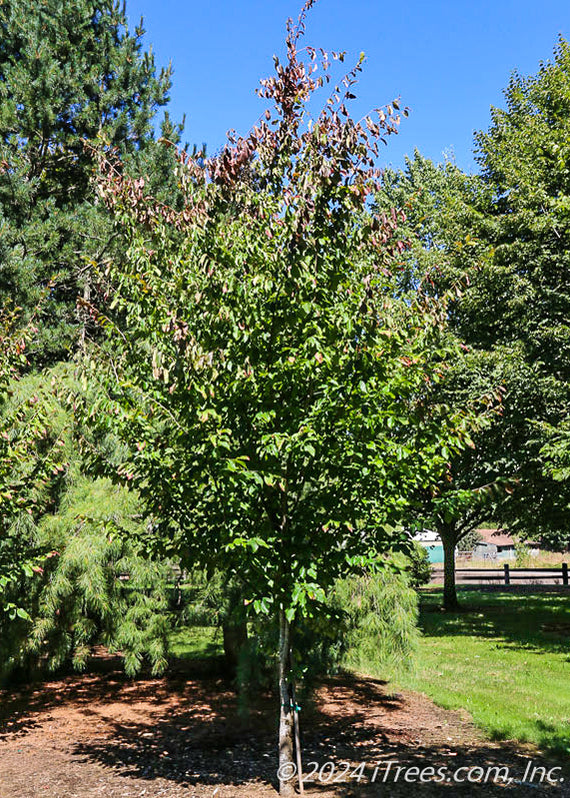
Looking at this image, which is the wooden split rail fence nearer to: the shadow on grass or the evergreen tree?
the shadow on grass

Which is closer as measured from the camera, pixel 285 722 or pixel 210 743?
pixel 285 722

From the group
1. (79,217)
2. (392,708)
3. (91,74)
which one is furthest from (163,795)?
(91,74)

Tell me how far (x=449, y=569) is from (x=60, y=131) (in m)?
17.7

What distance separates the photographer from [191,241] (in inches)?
225

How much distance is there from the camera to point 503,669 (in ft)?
37.6

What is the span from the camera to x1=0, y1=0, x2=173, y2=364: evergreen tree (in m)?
12.5

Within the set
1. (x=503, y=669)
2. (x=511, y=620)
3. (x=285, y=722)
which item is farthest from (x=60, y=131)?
(x=511, y=620)

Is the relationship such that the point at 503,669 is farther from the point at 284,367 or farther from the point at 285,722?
the point at 284,367

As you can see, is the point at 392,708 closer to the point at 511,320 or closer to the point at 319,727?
the point at 319,727

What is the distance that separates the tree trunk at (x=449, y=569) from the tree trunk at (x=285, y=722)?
1644cm

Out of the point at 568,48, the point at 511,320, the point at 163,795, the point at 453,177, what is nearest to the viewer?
the point at 163,795

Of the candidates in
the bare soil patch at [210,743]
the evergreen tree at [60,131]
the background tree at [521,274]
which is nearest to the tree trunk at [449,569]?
the background tree at [521,274]

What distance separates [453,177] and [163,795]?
17297 mm

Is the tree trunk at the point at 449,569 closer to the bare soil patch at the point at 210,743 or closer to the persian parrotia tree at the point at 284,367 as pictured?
the bare soil patch at the point at 210,743
